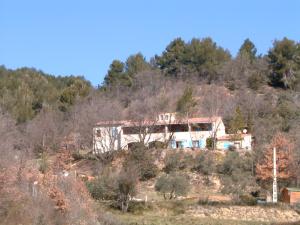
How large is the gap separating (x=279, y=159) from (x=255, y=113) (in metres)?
22.1

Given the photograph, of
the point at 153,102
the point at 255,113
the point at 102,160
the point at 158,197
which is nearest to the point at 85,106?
the point at 153,102

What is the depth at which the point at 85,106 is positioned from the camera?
229ft

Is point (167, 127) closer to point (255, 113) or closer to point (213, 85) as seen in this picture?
point (255, 113)

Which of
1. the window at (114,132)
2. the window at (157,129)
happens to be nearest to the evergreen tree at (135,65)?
the window at (157,129)

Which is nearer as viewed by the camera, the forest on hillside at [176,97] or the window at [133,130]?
the forest on hillside at [176,97]

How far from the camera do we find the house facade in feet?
204

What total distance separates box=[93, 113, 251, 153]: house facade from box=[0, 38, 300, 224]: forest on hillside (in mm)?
1457

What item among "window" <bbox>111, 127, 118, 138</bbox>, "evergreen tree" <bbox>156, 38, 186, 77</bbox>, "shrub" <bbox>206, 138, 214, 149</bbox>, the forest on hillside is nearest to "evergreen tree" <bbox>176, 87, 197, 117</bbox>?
the forest on hillside

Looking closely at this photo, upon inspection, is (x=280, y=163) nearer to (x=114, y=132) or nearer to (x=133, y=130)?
(x=133, y=130)

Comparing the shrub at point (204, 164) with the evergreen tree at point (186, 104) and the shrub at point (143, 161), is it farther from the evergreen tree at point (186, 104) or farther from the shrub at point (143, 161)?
the evergreen tree at point (186, 104)

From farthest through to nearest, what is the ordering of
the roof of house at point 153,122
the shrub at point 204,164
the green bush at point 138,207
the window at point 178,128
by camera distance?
1. the window at point 178,128
2. the roof of house at point 153,122
3. the shrub at point 204,164
4. the green bush at point 138,207

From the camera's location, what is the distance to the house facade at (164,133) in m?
62.2

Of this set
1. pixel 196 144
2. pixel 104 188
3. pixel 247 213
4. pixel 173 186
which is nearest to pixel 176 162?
pixel 196 144

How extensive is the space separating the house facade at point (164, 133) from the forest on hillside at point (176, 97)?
1457mm
